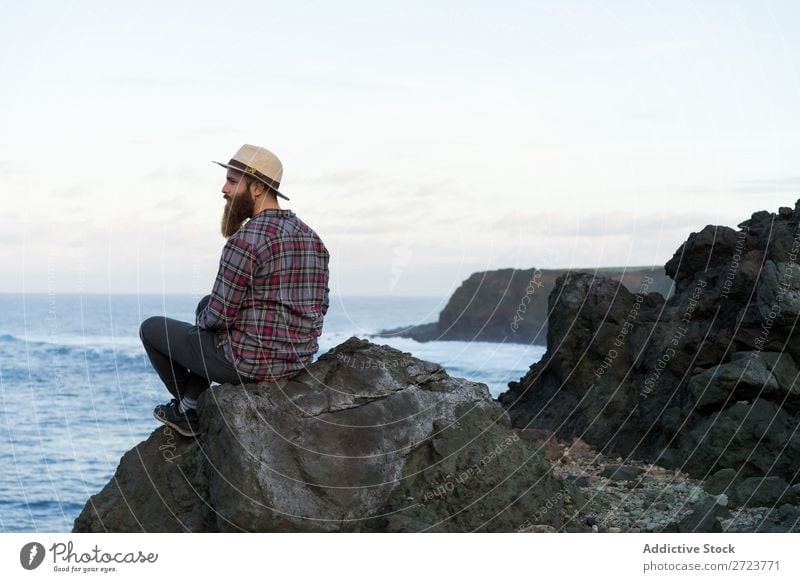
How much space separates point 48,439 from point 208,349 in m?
46.4

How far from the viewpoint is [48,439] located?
5172 cm

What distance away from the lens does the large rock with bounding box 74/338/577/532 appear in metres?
8.57

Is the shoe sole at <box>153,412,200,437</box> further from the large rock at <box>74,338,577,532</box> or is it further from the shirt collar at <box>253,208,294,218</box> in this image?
the shirt collar at <box>253,208,294,218</box>

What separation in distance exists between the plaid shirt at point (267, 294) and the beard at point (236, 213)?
0.26 metres

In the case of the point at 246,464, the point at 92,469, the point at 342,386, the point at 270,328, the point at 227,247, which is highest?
the point at 227,247

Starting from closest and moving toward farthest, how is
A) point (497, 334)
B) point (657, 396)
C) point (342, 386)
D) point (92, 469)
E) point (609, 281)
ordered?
point (342, 386) < point (657, 396) < point (609, 281) < point (497, 334) < point (92, 469)

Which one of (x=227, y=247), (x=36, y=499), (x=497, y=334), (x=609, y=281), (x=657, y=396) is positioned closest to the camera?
(x=227, y=247)

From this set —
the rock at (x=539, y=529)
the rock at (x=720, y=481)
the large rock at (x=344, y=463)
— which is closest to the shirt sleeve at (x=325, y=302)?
the large rock at (x=344, y=463)

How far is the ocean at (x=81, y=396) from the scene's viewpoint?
11.7 m

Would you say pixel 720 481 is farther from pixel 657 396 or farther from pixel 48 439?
pixel 48 439

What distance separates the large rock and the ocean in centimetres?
56

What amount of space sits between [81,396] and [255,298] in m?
66.7

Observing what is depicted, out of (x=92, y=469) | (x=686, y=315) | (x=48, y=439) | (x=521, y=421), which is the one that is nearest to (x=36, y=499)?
(x=92, y=469)

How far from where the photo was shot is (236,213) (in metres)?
8.88
